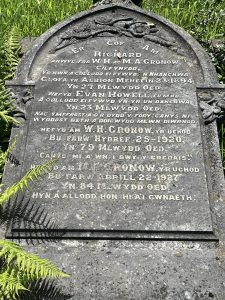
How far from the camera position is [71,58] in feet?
14.7

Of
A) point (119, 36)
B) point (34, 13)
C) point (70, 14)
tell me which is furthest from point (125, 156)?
point (34, 13)

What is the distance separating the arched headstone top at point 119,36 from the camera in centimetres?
437

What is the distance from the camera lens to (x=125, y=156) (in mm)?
3645

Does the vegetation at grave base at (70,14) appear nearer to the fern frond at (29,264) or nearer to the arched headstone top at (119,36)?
the arched headstone top at (119,36)

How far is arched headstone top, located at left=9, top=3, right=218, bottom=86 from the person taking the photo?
4.37 meters

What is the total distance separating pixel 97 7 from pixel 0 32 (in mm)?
1368

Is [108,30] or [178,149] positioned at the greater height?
[108,30]

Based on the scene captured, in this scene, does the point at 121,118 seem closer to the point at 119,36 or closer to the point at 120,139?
the point at 120,139

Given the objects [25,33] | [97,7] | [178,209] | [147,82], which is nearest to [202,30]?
[97,7]

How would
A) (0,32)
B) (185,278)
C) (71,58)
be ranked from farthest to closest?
(0,32) < (71,58) < (185,278)

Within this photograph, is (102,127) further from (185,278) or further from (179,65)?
(185,278)

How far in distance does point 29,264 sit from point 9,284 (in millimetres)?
181

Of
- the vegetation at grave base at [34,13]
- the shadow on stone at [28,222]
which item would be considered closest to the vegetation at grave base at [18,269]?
the shadow on stone at [28,222]

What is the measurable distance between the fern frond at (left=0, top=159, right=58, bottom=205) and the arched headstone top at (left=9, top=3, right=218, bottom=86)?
118cm
